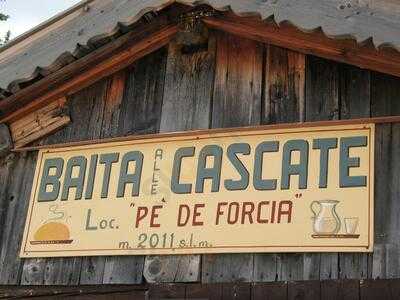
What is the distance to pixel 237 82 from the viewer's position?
5.51 m

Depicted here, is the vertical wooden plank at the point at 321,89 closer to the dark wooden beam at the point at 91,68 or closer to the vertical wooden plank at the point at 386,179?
the vertical wooden plank at the point at 386,179

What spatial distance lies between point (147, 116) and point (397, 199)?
74.9 inches

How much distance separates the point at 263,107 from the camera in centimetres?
534

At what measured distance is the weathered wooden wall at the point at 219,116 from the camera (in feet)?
15.6

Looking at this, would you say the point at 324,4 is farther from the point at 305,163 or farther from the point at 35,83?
the point at 35,83

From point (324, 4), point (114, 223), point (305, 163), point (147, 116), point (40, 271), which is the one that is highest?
point (324, 4)

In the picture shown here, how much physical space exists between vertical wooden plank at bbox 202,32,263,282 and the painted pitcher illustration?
2.55ft

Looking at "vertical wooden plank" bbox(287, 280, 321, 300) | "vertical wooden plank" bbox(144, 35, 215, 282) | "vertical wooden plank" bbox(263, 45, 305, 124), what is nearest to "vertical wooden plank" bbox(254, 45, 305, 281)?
"vertical wooden plank" bbox(263, 45, 305, 124)

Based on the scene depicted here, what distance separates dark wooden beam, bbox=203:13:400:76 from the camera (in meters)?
4.86

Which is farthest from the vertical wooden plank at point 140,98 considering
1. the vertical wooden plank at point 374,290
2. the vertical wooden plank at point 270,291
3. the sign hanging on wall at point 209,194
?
the vertical wooden plank at point 374,290

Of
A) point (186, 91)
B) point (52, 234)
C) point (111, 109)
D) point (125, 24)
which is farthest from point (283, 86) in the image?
point (52, 234)

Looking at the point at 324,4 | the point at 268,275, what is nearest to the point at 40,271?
the point at 268,275

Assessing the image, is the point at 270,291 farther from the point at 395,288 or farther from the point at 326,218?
the point at 395,288

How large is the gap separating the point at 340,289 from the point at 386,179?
0.71 metres
